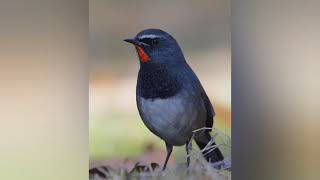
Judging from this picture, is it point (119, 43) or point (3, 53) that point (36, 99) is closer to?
point (3, 53)

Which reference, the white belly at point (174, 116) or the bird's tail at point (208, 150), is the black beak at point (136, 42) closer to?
the white belly at point (174, 116)

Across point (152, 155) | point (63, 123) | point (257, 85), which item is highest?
point (257, 85)

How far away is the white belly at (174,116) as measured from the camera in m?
1.70

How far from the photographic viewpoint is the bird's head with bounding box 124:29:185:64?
1.70 meters

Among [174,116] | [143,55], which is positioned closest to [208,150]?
[174,116]

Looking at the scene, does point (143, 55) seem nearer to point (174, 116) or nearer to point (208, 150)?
point (174, 116)

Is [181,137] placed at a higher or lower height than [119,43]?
lower

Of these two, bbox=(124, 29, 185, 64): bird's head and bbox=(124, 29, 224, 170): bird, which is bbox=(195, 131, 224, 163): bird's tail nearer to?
bbox=(124, 29, 224, 170): bird

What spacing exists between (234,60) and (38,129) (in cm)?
75

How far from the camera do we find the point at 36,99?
5.64ft

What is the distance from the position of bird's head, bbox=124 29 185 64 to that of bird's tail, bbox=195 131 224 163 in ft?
0.94

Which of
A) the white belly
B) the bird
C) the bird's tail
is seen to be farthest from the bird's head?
the bird's tail

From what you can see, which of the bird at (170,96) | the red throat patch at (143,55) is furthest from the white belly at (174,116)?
the red throat patch at (143,55)

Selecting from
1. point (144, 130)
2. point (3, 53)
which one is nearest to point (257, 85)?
point (144, 130)
